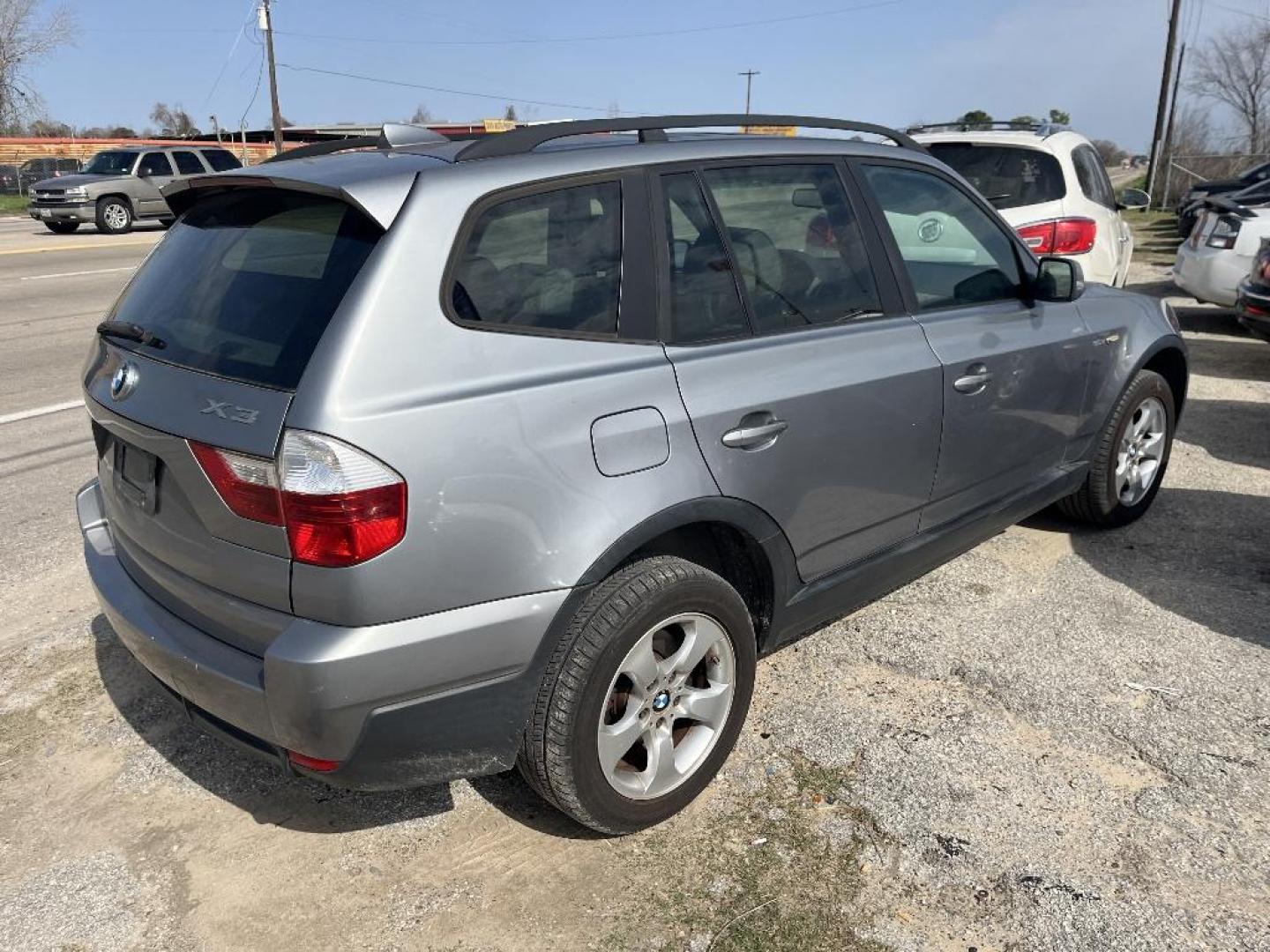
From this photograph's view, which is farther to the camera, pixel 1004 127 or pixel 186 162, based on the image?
pixel 186 162

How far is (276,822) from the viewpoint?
113 inches

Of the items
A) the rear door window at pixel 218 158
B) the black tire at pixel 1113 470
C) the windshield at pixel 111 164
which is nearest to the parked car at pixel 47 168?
the windshield at pixel 111 164

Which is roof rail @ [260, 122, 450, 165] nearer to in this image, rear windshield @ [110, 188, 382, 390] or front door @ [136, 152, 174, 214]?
rear windshield @ [110, 188, 382, 390]

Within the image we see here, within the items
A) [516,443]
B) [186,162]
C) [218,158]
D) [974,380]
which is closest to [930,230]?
[974,380]

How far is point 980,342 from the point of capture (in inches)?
143

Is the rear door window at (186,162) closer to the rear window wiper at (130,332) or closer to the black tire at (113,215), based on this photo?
the black tire at (113,215)

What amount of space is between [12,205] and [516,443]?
35.9m

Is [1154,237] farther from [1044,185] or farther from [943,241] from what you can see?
[943,241]

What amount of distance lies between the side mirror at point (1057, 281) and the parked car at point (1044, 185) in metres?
3.21

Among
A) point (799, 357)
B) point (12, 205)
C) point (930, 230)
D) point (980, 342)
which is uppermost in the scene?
point (930, 230)

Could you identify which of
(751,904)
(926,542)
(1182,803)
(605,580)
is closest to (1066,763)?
(1182,803)

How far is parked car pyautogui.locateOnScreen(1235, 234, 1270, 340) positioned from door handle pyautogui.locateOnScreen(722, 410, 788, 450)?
6266mm

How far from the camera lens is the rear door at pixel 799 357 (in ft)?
9.12

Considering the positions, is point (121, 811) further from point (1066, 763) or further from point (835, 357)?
point (1066, 763)
